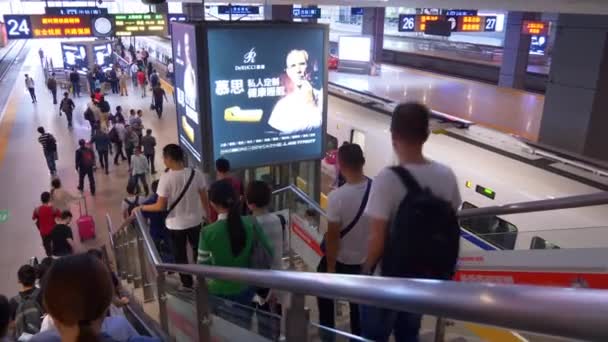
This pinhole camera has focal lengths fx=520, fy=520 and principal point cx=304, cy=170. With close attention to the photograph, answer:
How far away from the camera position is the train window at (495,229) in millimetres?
6328

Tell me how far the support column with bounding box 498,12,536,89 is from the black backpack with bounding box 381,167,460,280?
2132 cm

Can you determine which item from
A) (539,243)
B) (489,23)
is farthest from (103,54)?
(539,243)

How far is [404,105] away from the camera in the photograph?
2.28m

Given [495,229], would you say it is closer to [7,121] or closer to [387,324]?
[387,324]

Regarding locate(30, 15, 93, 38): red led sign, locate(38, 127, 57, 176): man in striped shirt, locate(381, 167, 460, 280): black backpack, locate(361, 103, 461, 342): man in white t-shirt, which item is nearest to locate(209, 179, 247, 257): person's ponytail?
locate(361, 103, 461, 342): man in white t-shirt

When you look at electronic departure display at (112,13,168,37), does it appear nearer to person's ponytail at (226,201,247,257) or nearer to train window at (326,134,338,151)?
train window at (326,134,338,151)

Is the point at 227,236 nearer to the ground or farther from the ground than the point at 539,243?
farther from the ground

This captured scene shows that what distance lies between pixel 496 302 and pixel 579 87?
11.8 m

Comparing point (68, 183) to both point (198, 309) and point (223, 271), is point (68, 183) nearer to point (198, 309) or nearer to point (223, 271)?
point (198, 309)

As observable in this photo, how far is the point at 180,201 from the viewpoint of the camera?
5148 mm

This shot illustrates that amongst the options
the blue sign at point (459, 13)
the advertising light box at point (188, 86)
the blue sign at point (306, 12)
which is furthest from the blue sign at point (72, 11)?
the blue sign at point (459, 13)

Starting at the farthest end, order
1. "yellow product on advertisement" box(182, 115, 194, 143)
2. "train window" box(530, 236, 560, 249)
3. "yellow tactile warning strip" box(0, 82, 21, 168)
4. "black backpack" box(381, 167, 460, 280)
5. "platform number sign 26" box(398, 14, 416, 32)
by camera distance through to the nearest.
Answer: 1. "platform number sign 26" box(398, 14, 416, 32)
2. "yellow tactile warning strip" box(0, 82, 21, 168)
3. "yellow product on advertisement" box(182, 115, 194, 143)
4. "train window" box(530, 236, 560, 249)
5. "black backpack" box(381, 167, 460, 280)

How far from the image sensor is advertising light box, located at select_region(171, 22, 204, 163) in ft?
22.6

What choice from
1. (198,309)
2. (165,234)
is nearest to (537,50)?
(165,234)
